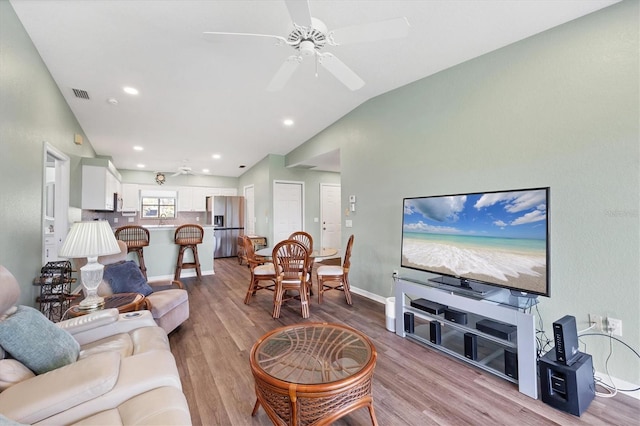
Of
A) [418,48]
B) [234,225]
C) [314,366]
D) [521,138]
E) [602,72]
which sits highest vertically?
[418,48]

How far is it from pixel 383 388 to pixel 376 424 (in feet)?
1.55

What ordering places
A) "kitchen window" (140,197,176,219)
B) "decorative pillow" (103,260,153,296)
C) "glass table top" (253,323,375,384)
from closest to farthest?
"glass table top" (253,323,375,384) → "decorative pillow" (103,260,153,296) → "kitchen window" (140,197,176,219)

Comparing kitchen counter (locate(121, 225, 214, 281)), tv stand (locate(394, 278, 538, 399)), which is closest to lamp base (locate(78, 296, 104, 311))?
tv stand (locate(394, 278, 538, 399))

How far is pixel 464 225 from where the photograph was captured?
243 centimetres

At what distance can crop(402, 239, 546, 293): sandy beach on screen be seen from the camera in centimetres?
198

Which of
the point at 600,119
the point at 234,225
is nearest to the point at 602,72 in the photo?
the point at 600,119

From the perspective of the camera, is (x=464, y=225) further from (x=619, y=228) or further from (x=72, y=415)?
(x=72, y=415)

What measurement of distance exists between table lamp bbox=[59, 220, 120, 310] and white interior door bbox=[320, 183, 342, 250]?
534 centimetres

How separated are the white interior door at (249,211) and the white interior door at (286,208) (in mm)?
1279

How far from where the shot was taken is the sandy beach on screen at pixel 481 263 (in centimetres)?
198

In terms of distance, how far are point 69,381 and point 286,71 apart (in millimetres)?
2327

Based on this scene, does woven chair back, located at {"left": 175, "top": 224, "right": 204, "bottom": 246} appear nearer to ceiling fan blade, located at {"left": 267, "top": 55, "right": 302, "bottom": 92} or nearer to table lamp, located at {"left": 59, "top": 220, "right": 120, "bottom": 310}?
table lamp, located at {"left": 59, "top": 220, "right": 120, "bottom": 310}

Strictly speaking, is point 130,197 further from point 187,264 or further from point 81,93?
point 81,93

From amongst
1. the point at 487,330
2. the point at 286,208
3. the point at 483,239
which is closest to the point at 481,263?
the point at 483,239
